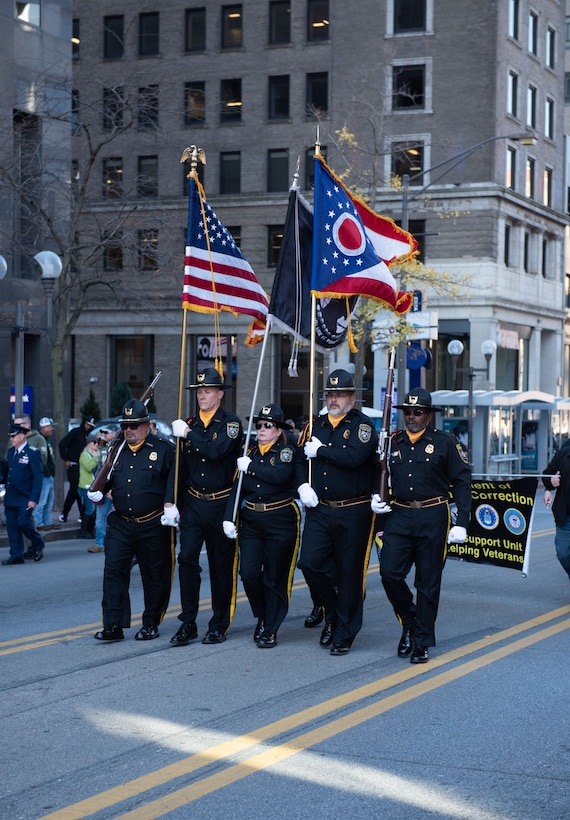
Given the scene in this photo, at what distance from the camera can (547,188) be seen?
5259 centimetres

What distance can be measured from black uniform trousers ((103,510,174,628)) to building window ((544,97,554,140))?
152ft

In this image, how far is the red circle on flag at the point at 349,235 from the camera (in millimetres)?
10539

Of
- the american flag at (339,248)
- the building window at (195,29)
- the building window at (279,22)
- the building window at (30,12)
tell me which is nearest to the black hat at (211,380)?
the american flag at (339,248)

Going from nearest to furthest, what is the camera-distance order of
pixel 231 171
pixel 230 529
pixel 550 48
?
pixel 230 529 → pixel 231 171 → pixel 550 48

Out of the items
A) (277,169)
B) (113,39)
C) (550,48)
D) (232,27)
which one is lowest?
(277,169)

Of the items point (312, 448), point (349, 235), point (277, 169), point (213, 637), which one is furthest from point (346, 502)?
point (277, 169)

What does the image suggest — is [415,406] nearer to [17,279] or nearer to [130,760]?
[130,760]

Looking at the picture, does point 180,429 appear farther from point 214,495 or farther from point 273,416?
point 273,416

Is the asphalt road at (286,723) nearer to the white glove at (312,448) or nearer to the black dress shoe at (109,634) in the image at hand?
the black dress shoe at (109,634)

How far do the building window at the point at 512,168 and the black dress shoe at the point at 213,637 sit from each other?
136 feet

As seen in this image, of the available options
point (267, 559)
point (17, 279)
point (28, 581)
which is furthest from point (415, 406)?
point (17, 279)

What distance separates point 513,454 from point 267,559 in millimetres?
27827

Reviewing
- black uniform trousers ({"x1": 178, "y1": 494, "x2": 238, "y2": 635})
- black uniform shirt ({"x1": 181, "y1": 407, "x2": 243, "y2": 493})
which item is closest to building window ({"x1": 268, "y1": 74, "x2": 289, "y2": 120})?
black uniform shirt ({"x1": 181, "y1": 407, "x2": 243, "y2": 493})

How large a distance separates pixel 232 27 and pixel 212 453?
141ft
